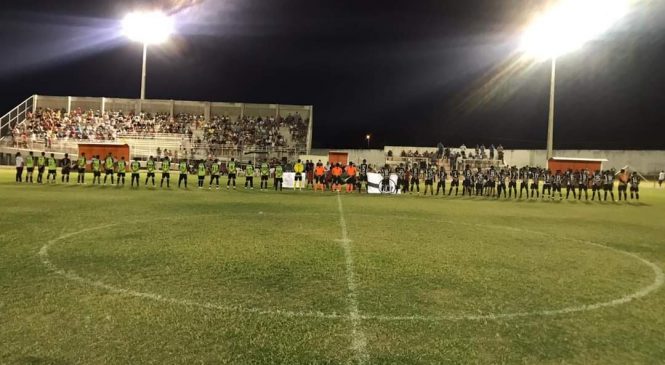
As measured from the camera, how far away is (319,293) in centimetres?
656

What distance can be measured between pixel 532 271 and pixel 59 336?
699 cm

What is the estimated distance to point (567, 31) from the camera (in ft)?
110

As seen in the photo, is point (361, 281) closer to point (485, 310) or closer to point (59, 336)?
point (485, 310)

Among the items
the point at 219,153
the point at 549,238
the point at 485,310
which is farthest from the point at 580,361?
the point at 219,153

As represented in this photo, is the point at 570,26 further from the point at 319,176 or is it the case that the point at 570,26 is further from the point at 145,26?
the point at 145,26

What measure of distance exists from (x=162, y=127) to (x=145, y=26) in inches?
503

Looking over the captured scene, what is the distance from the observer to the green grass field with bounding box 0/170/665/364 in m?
4.70

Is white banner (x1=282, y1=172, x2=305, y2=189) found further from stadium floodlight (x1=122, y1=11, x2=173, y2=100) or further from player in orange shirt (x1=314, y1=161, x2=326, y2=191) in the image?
stadium floodlight (x1=122, y1=11, x2=173, y2=100)

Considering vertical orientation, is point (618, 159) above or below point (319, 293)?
above

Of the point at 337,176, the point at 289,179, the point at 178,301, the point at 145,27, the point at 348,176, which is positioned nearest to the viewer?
the point at 178,301

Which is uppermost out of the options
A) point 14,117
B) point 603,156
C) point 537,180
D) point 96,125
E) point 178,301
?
point 14,117

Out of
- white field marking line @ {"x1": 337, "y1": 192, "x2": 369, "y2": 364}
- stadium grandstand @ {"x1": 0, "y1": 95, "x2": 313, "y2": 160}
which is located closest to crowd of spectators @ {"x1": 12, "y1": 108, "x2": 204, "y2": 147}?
stadium grandstand @ {"x1": 0, "y1": 95, "x2": 313, "y2": 160}

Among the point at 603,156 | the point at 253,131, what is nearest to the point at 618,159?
the point at 603,156

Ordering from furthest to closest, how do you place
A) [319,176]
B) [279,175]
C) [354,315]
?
[319,176] → [279,175] → [354,315]
